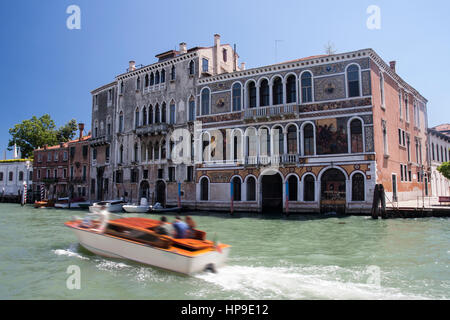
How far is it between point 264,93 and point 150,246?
52.2 ft

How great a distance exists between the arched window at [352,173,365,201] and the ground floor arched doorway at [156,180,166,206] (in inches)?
557

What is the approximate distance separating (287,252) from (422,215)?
34.4 ft

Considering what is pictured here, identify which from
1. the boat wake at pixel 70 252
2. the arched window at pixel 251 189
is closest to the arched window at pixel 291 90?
the arched window at pixel 251 189

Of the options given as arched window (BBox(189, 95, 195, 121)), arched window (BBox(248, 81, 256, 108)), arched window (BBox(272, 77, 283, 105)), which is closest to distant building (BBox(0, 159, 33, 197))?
arched window (BBox(189, 95, 195, 121))

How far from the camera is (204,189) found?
24.3 metres

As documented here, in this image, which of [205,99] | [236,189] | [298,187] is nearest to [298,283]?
[298,187]

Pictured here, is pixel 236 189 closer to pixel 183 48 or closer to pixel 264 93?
pixel 264 93

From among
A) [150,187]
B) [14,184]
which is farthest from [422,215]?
[14,184]

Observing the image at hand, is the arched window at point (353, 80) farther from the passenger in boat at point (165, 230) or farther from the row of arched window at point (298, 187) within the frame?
the passenger in boat at point (165, 230)

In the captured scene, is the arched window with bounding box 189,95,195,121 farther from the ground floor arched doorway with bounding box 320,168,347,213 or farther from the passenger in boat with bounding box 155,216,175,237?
the passenger in boat with bounding box 155,216,175,237

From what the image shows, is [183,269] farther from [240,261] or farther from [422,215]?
[422,215]

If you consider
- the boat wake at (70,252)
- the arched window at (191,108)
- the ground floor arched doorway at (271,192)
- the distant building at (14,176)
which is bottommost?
the boat wake at (70,252)

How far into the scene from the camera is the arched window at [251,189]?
22.3 meters

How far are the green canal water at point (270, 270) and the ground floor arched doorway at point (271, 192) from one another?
882 centimetres
